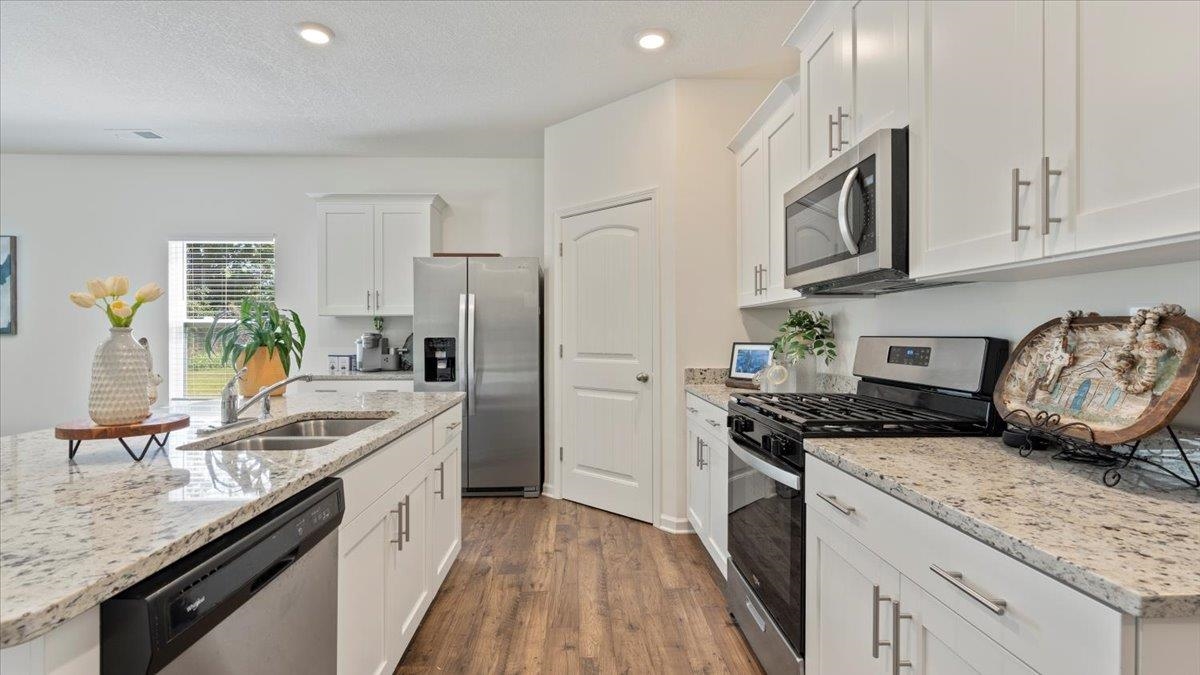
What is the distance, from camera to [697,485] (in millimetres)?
2766

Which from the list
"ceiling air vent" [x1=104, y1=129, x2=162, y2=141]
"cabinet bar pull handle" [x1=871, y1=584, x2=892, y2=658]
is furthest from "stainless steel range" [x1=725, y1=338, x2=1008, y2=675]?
"ceiling air vent" [x1=104, y1=129, x2=162, y2=141]

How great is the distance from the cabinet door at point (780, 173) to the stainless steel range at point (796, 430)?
1.79 ft

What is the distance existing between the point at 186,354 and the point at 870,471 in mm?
5402

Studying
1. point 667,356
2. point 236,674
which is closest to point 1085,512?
point 236,674

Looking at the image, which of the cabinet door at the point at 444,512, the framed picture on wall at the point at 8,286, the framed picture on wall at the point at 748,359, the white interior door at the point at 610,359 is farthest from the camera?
the framed picture on wall at the point at 8,286

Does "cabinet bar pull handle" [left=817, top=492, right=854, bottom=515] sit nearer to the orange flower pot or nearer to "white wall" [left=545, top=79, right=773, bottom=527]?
"white wall" [left=545, top=79, right=773, bottom=527]

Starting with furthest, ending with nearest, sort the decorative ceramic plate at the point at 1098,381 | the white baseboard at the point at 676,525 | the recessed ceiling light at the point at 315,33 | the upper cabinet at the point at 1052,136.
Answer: the white baseboard at the point at 676,525
the recessed ceiling light at the point at 315,33
the decorative ceramic plate at the point at 1098,381
the upper cabinet at the point at 1052,136

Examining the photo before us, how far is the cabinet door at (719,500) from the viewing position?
86.0 inches

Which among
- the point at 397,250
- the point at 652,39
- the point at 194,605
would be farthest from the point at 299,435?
the point at 397,250

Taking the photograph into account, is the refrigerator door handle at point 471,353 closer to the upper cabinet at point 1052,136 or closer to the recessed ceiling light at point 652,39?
the recessed ceiling light at point 652,39

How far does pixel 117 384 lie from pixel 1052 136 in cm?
207

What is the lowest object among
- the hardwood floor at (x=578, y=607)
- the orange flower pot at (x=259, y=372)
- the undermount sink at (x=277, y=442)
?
the hardwood floor at (x=578, y=607)

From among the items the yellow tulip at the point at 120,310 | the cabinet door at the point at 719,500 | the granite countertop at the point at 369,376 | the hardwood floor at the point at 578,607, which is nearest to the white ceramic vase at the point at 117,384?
the yellow tulip at the point at 120,310

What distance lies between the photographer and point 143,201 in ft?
14.8
